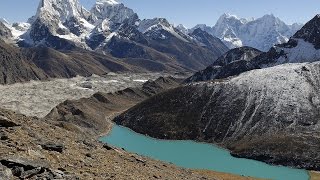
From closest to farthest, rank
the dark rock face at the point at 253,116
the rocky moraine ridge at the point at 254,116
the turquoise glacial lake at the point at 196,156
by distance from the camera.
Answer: the turquoise glacial lake at the point at 196,156 < the rocky moraine ridge at the point at 254,116 < the dark rock face at the point at 253,116

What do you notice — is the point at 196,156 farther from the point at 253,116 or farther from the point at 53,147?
the point at 53,147

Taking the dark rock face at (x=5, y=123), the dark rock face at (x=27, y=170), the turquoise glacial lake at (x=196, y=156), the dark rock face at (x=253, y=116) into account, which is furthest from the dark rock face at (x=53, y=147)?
the dark rock face at (x=253, y=116)

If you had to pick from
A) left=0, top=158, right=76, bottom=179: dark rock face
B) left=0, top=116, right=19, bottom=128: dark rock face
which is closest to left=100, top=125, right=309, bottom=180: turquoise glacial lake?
left=0, top=116, right=19, bottom=128: dark rock face

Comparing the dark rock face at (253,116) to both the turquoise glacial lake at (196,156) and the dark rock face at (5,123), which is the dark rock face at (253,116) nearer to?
the turquoise glacial lake at (196,156)

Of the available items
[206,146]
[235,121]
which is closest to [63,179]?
[206,146]

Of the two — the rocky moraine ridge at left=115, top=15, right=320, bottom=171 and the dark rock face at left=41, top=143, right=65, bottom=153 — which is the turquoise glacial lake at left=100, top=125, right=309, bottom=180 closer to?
the rocky moraine ridge at left=115, top=15, right=320, bottom=171

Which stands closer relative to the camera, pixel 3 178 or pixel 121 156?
pixel 3 178

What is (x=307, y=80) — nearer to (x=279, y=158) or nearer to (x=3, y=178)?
(x=279, y=158)
